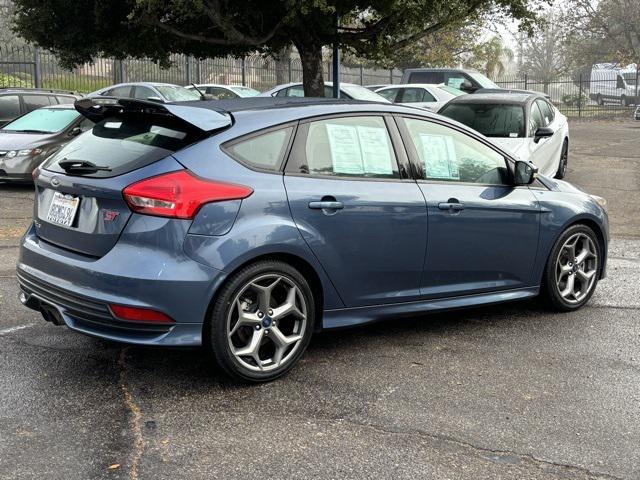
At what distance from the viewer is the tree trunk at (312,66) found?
1227cm

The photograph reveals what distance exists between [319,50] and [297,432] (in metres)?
9.30

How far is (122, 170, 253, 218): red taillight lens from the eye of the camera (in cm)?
413

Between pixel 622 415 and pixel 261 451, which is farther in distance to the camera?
pixel 622 415

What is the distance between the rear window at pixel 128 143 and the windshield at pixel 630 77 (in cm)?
4029

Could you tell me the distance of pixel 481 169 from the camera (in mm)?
5520

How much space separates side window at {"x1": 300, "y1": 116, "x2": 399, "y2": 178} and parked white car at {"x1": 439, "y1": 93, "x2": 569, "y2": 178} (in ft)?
20.7

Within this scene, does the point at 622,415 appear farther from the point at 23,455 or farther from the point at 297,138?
the point at 23,455

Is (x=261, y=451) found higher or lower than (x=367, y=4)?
lower

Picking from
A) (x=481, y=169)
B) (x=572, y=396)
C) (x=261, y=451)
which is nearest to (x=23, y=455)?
(x=261, y=451)

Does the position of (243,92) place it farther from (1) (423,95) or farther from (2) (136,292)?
(2) (136,292)

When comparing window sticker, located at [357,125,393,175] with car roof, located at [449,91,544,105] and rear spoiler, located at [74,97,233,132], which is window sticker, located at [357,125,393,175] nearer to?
rear spoiler, located at [74,97,233,132]

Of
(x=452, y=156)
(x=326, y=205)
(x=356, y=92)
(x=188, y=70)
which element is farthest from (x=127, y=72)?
(x=326, y=205)

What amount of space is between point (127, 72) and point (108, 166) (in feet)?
79.9

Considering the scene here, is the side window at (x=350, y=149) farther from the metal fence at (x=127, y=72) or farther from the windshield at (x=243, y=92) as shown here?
the windshield at (x=243, y=92)
